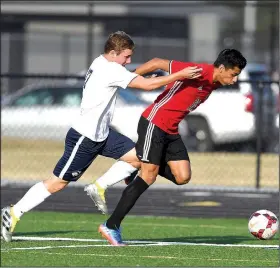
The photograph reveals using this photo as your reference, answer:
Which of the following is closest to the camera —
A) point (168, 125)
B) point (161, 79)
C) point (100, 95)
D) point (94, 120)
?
point (161, 79)

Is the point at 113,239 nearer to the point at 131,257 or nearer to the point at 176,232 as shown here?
the point at 131,257

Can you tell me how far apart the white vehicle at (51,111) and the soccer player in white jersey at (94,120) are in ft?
33.7

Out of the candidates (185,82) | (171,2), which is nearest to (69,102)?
(171,2)

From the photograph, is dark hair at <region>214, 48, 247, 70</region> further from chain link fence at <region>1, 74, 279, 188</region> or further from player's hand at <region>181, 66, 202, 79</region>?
chain link fence at <region>1, 74, 279, 188</region>

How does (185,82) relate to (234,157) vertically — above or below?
above

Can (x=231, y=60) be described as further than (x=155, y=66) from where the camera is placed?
No

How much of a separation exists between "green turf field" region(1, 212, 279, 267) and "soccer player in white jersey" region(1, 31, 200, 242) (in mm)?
463

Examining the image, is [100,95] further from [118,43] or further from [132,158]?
[132,158]

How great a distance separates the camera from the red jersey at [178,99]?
10906mm

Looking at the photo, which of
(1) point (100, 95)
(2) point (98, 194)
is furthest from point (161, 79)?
(2) point (98, 194)

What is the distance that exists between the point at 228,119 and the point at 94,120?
12230 mm

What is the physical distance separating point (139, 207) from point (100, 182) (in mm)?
4395

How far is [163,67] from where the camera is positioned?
1089 cm

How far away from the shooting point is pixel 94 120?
10.8m
